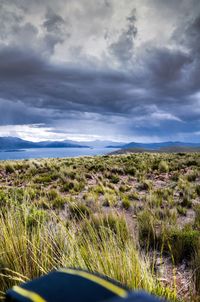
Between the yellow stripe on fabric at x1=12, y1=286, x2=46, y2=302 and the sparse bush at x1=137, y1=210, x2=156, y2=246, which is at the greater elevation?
the yellow stripe on fabric at x1=12, y1=286, x2=46, y2=302

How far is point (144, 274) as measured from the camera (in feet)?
7.43

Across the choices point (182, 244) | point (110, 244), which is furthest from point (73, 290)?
point (182, 244)

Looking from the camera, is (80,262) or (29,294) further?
(80,262)

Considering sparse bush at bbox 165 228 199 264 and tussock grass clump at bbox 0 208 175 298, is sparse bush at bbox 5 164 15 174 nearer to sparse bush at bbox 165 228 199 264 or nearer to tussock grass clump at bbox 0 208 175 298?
sparse bush at bbox 165 228 199 264

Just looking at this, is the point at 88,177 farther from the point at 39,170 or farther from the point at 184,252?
the point at 184,252

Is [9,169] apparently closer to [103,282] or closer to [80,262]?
[80,262]

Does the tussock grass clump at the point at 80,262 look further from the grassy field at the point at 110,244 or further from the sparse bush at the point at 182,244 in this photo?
the sparse bush at the point at 182,244

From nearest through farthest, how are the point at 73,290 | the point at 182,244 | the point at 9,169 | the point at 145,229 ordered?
1. the point at 73,290
2. the point at 182,244
3. the point at 145,229
4. the point at 9,169

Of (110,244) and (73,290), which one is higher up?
(73,290)

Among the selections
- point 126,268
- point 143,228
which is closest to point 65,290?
point 126,268

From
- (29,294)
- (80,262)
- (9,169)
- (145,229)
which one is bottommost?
(145,229)

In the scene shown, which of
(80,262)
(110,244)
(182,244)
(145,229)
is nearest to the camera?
(80,262)

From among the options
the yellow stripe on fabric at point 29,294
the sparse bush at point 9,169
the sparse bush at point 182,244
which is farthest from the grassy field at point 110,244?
the sparse bush at point 9,169

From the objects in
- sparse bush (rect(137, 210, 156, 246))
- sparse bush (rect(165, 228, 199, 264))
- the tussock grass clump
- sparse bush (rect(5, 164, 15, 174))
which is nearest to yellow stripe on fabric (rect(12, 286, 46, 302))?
the tussock grass clump
